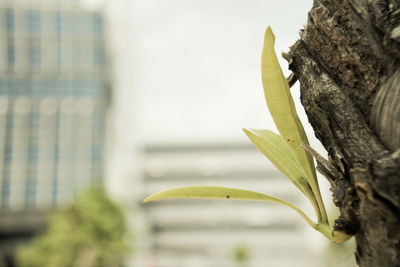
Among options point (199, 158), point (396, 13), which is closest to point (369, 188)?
point (396, 13)

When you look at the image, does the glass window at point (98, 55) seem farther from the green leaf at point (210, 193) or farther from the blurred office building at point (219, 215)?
the green leaf at point (210, 193)

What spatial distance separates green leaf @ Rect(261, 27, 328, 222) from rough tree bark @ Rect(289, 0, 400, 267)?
0.05m

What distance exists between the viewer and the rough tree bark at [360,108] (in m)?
0.53

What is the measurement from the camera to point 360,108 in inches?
23.4

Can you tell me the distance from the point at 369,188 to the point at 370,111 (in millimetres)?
136

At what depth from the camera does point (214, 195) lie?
0.74 meters

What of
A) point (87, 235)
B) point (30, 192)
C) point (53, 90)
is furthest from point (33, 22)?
point (87, 235)

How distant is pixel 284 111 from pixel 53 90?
34260mm

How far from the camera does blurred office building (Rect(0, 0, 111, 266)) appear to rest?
3009cm

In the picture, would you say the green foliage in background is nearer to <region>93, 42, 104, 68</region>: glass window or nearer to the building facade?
the building facade

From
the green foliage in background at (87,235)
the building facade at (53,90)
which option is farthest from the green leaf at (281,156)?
the building facade at (53,90)

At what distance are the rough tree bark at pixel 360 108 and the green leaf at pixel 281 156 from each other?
91 mm

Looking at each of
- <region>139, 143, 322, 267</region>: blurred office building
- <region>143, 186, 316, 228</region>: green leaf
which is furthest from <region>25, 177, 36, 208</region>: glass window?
<region>143, 186, 316, 228</region>: green leaf

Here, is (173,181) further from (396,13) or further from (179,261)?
(396,13)
